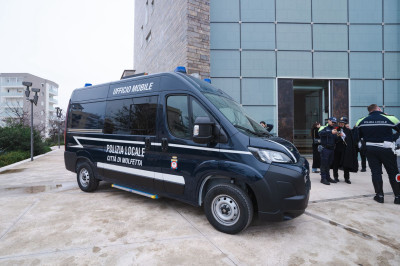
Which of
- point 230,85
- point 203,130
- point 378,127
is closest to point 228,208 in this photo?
point 203,130

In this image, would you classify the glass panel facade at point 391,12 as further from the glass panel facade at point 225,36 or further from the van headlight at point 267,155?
the van headlight at point 267,155

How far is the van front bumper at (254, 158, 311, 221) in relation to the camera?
2736mm

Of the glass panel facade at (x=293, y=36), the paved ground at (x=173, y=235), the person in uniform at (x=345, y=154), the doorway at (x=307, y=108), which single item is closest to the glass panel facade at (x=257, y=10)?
the glass panel facade at (x=293, y=36)

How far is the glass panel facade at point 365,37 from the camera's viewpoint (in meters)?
10.5

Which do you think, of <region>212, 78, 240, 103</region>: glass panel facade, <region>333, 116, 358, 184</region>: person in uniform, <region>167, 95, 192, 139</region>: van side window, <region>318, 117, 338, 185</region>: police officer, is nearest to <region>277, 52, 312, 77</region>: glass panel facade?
<region>212, 78, 240, 103</region>: glass panel facade

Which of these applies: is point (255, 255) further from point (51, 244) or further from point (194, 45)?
point (194, 45)

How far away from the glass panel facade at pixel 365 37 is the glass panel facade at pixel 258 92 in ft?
14.6

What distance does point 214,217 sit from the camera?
3.10 metres

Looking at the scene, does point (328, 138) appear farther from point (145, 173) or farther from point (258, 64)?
point (258, 64)

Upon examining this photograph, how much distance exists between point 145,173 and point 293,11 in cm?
1056

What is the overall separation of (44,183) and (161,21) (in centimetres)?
918

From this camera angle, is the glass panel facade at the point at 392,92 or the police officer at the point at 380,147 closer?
the police officer at the point at 380,147

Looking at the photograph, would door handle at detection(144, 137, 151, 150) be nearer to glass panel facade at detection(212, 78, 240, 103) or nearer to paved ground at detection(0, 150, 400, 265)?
paved ground at detection(0, 150, 400, 265)

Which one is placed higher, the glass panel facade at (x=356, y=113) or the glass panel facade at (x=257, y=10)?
the glass panel facade at (x=257, y=10)
